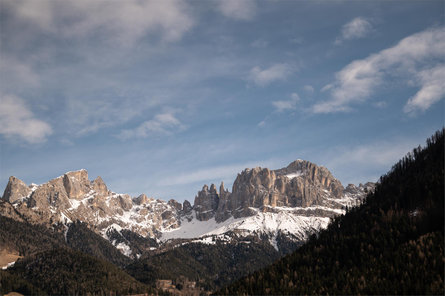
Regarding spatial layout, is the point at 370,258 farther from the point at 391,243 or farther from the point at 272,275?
the point at 272,275

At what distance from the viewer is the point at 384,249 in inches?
5290

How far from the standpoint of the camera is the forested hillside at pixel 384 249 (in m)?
112

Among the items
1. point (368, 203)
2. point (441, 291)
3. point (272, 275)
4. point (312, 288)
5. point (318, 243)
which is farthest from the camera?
point (368, 203)

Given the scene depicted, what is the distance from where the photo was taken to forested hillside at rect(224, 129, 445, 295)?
366 ft

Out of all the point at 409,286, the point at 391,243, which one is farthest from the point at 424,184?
the point at 409,286

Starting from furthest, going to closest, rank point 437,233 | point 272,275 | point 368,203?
point 368,203 < point 272,275 < point 437,233

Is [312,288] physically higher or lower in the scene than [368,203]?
lower

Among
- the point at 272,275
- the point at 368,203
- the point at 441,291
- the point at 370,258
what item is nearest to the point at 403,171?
the point at 368,203

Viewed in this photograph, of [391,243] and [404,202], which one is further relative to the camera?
[404,202]

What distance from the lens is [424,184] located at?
154750 millimetres

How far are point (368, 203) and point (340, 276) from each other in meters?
71.5

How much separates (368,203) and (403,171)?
24.0m

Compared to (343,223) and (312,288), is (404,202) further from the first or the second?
(312,288)

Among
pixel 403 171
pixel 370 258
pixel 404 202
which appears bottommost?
pixel 370 258
